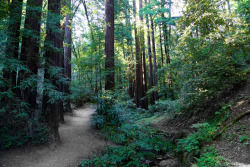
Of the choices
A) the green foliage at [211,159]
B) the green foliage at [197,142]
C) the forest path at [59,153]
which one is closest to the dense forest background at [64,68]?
the forest path at [59,153]

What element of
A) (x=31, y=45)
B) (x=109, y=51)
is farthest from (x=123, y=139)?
(x=31, y=45)

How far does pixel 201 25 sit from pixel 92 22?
20.4 ft

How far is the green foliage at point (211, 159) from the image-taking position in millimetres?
3580

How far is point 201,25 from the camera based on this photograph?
23.5ft

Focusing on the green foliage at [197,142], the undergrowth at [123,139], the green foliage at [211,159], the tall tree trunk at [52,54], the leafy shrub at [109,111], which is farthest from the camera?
the leafy shrub at [109,111]

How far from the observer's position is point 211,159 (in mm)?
3768

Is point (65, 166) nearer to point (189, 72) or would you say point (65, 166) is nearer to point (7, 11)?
point (7, 11)

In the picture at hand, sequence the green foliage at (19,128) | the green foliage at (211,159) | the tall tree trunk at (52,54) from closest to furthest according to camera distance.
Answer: the green foliage at (211,159)
the green foliage at (19,128)
the tall tree trunk at (52,54)

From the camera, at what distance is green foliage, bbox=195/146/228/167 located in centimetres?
358

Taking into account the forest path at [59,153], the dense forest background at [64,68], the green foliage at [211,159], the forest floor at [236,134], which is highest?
the dense forest background at [64,68]

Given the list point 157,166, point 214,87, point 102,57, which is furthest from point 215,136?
point 102,57

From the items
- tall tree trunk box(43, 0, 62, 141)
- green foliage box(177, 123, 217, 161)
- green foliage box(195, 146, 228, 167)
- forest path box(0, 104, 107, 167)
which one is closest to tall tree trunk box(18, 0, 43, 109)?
tall tree trunk box(43, 0, 62, 141)

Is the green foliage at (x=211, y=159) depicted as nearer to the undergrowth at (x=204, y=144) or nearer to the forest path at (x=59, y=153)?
the undergrowth at (x=204, y=144)

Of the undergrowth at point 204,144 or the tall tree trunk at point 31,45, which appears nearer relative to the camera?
the undergrowth at point 204,144
